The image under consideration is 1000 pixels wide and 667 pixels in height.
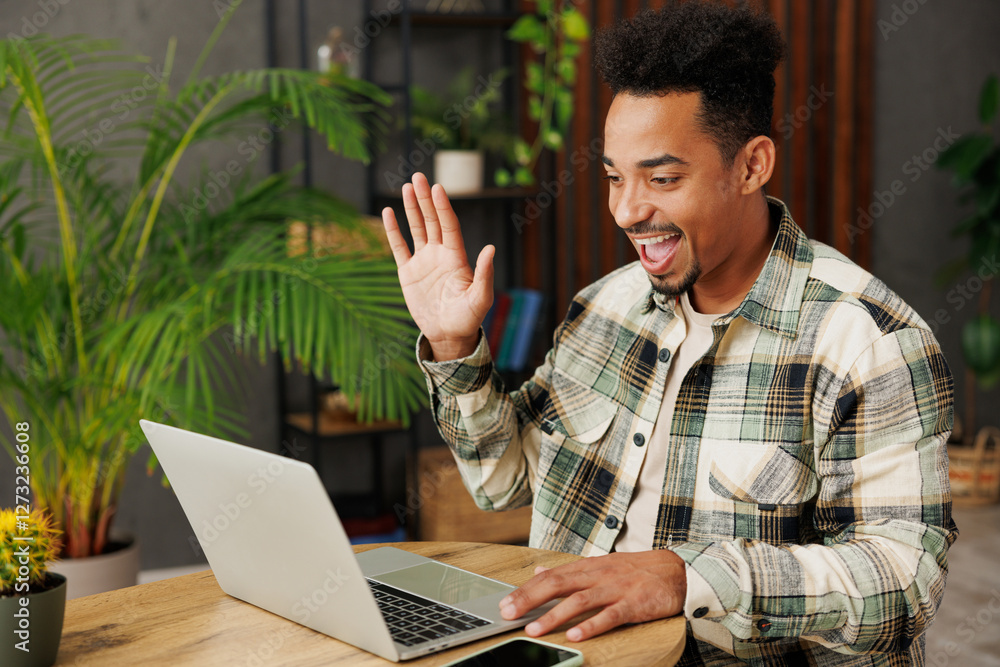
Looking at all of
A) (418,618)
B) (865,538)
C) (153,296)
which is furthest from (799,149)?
(418,618)

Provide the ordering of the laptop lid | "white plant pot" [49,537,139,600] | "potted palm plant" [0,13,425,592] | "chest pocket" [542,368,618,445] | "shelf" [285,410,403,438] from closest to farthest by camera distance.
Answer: the laptop lid, "chest pocket" [542,368,618,445], "potted palm plant" [0,13,425,592], "white plant pot" [49,537,139,600], "shelf" [285,410,403,438]

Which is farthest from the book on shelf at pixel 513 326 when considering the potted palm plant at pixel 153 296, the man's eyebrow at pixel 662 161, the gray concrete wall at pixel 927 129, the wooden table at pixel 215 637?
the wooden table at pixel 215 637

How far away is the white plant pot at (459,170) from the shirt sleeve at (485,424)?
63.9 inches

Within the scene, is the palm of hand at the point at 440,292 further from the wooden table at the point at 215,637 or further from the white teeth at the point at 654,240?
the wooden table at the point at 215,637

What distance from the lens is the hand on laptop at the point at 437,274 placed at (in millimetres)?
1257

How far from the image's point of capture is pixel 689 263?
1281mm

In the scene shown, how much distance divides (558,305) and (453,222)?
85.3 inches

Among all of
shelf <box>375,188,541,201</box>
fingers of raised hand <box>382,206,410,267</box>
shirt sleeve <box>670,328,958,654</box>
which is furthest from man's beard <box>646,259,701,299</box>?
shelf <box>375,188,541,201</box>

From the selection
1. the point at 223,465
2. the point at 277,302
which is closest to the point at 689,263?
the point at 223,465

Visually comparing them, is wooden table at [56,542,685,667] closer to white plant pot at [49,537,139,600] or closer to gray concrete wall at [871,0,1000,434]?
white plant pot at [49,537,139,600]

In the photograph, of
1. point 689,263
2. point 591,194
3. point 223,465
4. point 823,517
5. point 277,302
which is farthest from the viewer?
point 591,194

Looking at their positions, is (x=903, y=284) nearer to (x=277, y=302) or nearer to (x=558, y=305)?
(x=558, y=305)

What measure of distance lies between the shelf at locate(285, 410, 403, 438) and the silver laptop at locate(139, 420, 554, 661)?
1876 mm

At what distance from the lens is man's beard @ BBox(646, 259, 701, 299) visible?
4.23 ft
